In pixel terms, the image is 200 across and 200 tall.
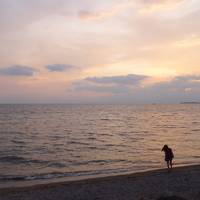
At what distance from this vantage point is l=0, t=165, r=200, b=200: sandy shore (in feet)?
50.1

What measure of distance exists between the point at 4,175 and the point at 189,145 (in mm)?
22473

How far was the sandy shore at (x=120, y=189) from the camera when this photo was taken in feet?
50.1

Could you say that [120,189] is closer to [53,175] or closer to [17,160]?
[53,175]

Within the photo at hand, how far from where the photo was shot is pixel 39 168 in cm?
2658

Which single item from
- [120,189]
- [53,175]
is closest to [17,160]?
[53,175]

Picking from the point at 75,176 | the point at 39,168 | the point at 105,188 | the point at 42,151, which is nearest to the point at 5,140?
the point at 42,151

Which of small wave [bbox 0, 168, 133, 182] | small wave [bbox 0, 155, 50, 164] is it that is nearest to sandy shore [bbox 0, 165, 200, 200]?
small wave [bbox 0, 168, 133, 182]

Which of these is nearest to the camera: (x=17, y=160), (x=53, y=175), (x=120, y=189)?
(x=120, y=189)

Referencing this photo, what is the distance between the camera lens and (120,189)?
16938 mm

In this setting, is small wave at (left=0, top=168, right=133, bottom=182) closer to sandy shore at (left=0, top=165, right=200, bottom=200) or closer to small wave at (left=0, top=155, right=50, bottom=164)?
sandy shore at (left=0, top=165, right=200, bottom=200)

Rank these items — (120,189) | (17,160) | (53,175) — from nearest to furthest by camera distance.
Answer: (120,189)
(53,175)
(17,160)

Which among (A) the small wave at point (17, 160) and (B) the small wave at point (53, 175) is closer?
(B) the small wave at point (53, 175)

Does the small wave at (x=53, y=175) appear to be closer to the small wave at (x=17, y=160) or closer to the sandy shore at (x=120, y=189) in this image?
the sandy shore at (x=120, y=189)

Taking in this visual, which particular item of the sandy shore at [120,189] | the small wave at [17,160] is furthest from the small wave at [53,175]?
the small wave at [17,160]
